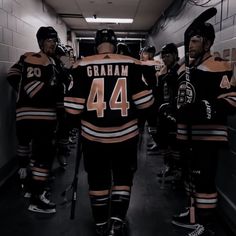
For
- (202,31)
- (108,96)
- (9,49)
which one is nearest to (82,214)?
(108,96)

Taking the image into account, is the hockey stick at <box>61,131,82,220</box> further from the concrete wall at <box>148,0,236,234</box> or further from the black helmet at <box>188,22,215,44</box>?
the concrete wall at <box>148,0,236,234</box>

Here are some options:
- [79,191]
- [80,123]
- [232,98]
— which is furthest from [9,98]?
[232,98]

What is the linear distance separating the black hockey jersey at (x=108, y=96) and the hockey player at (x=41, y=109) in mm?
707

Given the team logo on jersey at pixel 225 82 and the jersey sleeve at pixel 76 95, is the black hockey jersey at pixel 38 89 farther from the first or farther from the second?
the team logo on jersey at pixel 225 82

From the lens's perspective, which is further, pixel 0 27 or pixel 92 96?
pixel 0 27

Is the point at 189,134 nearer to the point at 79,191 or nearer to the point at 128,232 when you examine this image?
the point at 128,232

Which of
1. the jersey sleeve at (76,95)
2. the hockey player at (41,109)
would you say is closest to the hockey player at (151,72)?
the jersey sleeve at (76,95)

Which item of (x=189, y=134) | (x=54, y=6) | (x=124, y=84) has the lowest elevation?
(x=189, y=134)

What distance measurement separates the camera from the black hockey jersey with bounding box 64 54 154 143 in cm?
185

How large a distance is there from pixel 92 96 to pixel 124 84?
0.22m

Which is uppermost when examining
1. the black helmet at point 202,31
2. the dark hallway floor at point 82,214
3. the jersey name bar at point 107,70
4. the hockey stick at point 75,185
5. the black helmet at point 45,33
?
the black helmet at point 45,33

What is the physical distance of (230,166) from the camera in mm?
2516

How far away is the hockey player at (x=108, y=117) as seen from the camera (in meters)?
1.86

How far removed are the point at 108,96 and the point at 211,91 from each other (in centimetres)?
68
